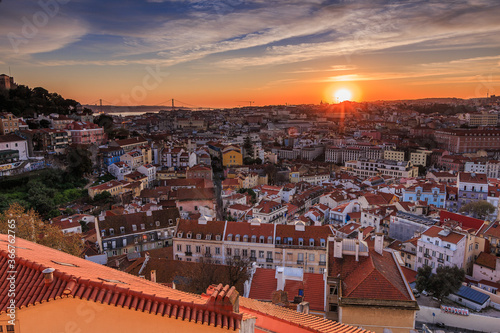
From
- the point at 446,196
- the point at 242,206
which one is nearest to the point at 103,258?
the point at 242,206

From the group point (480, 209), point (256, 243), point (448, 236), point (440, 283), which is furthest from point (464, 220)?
point (256, 243)

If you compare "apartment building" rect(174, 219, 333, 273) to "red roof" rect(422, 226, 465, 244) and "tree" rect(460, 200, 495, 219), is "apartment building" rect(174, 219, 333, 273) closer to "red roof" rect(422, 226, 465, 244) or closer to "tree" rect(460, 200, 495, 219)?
"red roof" rect(422, 226, 465, 244)

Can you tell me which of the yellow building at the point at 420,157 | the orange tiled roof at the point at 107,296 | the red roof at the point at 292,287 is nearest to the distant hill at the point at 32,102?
the red roof at the point at 292,287

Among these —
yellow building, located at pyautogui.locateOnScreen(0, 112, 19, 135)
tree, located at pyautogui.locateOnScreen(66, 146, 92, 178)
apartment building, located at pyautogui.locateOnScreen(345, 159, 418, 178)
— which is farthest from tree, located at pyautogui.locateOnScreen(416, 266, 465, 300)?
yellow building, located at pyautogui.locateOnScreen(0, 112, 19, 135)

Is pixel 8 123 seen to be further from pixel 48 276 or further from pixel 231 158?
pixel 48 276

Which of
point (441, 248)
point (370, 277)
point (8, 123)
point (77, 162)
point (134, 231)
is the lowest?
point (441, 248)
